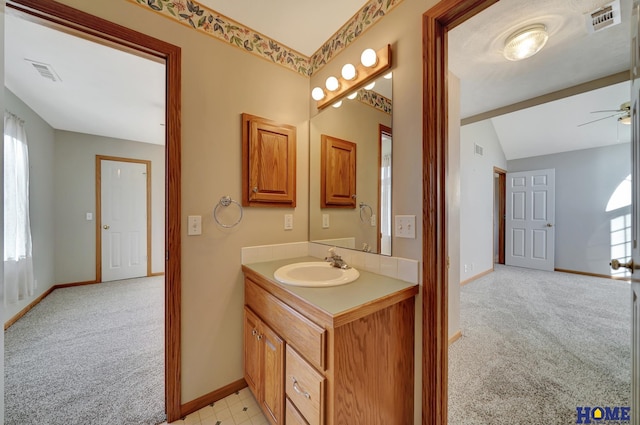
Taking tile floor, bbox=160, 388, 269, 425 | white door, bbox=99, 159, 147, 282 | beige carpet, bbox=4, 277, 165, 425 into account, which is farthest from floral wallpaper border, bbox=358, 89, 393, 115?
white door, bbox=99, 159, 147, 282

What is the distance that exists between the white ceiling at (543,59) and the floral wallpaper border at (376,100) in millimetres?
916

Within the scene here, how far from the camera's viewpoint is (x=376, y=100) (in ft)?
4.65

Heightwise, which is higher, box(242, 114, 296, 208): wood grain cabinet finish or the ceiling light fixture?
the ceiling light fixture

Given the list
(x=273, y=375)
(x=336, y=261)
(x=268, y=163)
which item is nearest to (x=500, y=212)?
(x=336, y=261)

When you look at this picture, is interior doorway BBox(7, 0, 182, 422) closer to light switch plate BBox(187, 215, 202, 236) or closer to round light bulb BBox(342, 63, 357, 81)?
light switch plate BBox(187, 215, 202, 236)

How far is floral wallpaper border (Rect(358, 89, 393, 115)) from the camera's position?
1321mm

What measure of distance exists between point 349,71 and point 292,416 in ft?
6.25

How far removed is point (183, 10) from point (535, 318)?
4.16 metres

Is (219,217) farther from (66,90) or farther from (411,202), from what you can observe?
(66,90)

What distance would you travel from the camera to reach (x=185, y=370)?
1412 mm

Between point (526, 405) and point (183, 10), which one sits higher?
point (183, 10)

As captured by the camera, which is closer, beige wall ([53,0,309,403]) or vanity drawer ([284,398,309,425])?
vanity drawer ([284,398,309,425])

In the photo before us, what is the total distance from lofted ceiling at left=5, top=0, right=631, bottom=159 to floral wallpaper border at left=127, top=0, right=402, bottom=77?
0.15 feet

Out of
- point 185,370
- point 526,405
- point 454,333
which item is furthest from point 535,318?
point 185,370
